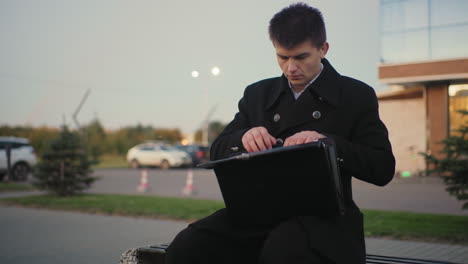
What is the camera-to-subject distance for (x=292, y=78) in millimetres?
2588

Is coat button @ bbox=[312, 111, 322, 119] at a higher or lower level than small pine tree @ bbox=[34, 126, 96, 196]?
higher

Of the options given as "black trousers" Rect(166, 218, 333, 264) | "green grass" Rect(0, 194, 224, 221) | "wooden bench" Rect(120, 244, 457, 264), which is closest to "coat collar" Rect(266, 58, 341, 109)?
"black trousers" Rect(166, 218, 333, 264)

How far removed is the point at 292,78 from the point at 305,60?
0.38 ft

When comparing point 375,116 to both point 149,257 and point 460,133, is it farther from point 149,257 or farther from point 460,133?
point 460,133

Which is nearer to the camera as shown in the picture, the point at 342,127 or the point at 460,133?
the point at 342,127

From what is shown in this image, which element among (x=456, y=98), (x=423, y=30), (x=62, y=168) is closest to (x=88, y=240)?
(x=62, y=168)

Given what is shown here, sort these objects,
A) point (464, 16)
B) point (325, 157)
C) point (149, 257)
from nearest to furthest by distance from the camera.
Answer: point (325, 157) → point (149, 257) → point (464, 16)

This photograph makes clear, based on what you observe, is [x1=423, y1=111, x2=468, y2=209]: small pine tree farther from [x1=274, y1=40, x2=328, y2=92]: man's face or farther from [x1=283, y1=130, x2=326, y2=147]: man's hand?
[x1=283, y1=130, x2=326, y2=147]: man's hand

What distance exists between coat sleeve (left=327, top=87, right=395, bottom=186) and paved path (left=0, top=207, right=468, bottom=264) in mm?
3679

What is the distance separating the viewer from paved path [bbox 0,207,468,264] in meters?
6.03

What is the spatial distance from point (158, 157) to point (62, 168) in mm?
20123

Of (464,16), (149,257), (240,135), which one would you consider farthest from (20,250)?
(464,16)

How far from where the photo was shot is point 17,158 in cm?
2205

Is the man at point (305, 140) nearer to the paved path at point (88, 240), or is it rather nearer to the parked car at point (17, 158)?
the paved path at point (88, 240)
